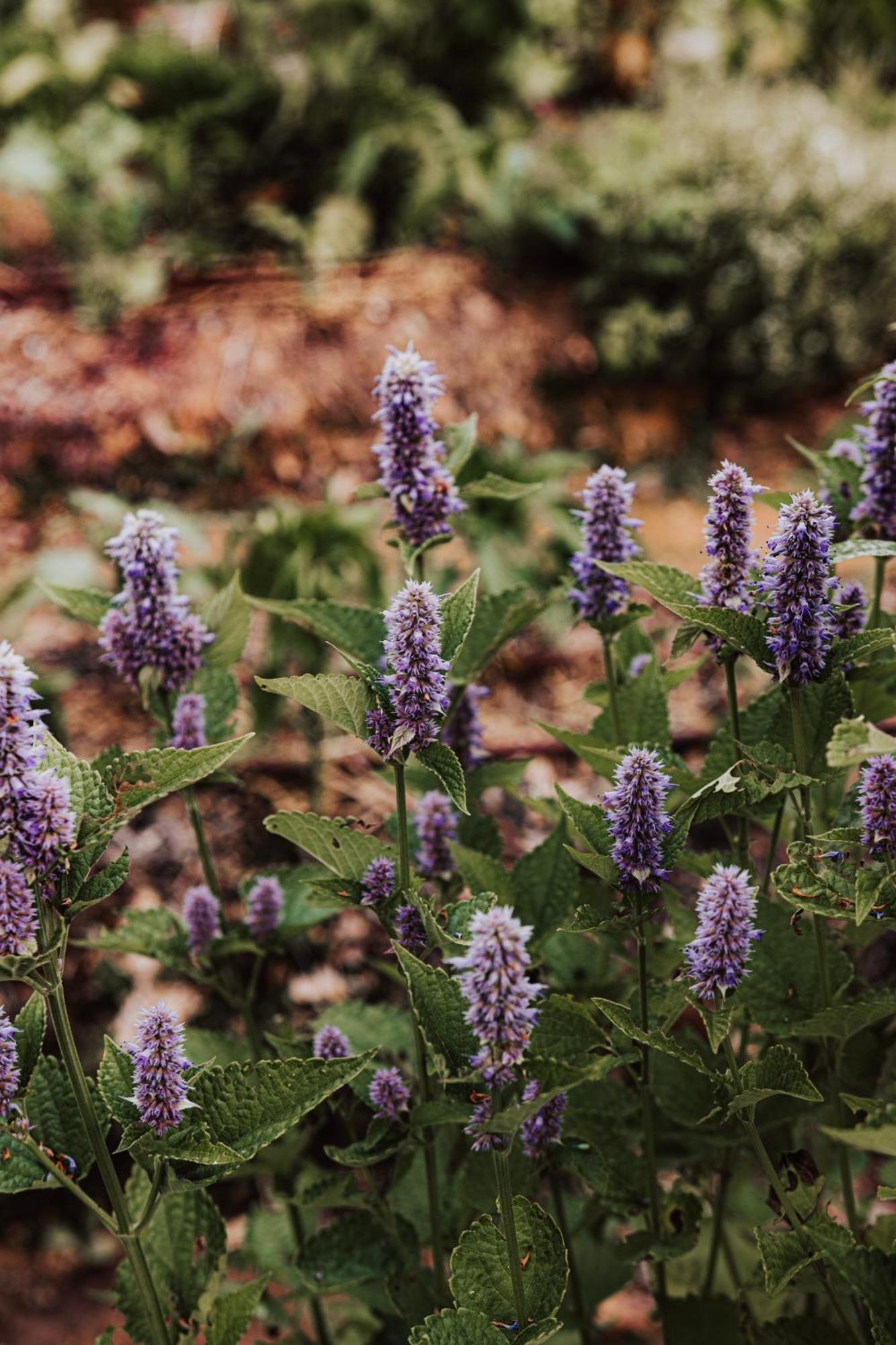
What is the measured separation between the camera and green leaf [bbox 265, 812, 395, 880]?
4.44ft

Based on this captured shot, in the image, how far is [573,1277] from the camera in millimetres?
1724

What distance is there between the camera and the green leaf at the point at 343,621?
1.59 meters

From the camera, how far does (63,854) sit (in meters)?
1.13

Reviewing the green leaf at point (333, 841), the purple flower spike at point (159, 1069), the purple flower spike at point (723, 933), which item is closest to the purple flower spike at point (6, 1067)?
the purple flower spike at point (159, 1069)

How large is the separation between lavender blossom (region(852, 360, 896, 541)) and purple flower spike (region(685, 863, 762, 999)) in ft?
1.92

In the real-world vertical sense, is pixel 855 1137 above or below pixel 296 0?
below

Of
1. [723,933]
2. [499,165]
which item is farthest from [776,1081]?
[499,165]

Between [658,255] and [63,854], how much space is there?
4706 millimetres

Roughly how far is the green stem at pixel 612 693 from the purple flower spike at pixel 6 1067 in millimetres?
849

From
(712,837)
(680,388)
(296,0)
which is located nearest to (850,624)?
(712,837)

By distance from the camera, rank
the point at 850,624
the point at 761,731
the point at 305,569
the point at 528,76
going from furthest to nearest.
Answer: the point at 528,76 < the point at 305,569 < the point at 761,731 < the point at 850,624

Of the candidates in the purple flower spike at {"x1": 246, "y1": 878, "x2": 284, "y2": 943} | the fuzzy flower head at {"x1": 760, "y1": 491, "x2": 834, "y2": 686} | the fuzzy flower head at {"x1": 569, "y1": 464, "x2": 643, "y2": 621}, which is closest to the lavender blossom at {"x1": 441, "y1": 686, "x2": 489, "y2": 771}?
the fuzzy flower head at {"x1": 569, "y1": 464, "x2": 643, "y2": 621}

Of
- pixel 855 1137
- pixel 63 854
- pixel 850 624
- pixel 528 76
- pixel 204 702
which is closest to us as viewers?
pixel 855 1137

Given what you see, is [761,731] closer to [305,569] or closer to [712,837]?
[712,837]
